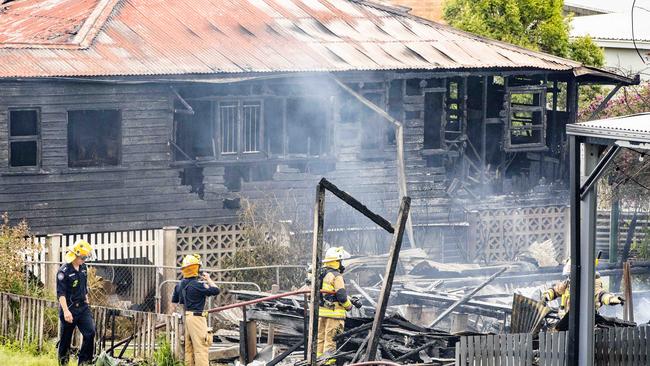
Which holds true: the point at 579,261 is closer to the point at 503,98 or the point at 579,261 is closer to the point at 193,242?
the point at 193,242

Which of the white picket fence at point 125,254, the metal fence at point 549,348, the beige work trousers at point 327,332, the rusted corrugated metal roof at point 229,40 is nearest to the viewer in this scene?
the metal fence at point 549,348

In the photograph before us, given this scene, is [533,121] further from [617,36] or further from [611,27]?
[611,27]

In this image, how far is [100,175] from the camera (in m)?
23.8

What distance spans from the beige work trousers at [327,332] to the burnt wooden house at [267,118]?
7.83m

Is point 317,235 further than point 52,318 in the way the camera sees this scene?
No

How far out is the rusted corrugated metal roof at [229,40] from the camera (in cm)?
2359

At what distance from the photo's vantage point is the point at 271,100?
2586cm

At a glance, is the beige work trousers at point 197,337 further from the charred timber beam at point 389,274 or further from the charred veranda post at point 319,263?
the charred timber beam at point 389,274

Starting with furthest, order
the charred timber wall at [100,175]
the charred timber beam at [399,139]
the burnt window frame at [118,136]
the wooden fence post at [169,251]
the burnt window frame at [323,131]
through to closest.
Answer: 1. the burnt window frame at [323,131]
2. the charred timber beam at [399,139]
3. the burnt window frame at [118,136]
4. the charred timber wall at [100,175]
5. the wooden fence post at [169,251]

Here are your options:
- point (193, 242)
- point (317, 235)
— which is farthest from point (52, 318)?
point (193, 242)

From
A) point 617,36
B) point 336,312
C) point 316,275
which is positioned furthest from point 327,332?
point 617,36

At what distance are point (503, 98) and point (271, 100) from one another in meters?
5.60

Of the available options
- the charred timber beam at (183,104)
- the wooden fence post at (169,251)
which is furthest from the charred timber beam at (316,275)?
the charred timber beam at (183,104)

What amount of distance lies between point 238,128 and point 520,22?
469 inches
